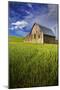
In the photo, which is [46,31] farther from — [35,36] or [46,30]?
[35,36]

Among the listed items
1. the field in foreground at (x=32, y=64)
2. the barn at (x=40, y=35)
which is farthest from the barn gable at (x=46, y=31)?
the field in foreground at (x=32, y=64)

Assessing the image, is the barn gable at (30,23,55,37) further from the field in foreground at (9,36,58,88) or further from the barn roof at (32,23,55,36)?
the field in foreground at (9,36,58,88)

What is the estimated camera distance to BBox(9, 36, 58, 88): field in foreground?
180 cm

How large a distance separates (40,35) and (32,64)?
27 centimetres

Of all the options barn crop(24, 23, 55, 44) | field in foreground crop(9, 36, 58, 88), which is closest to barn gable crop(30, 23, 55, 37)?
barn crop(24, 23, 55, 44)

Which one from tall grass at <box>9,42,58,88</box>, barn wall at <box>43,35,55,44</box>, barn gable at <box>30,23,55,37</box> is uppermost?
barn gable at <box>30,23,55,37</box>

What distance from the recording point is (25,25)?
72.1 inches

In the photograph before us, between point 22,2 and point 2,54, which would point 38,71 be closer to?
point 2,54

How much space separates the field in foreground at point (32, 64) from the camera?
71.0 inches

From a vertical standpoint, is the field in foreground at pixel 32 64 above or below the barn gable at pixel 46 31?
below

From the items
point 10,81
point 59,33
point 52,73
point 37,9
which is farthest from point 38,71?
point 37,9

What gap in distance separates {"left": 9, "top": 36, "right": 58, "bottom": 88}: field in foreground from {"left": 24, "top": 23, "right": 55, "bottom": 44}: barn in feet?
0.14

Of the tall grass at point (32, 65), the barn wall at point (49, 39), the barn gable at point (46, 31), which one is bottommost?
the tall grass at point (32, 65)

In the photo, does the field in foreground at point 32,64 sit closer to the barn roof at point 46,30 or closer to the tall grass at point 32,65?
the tall grass at point 32,65
